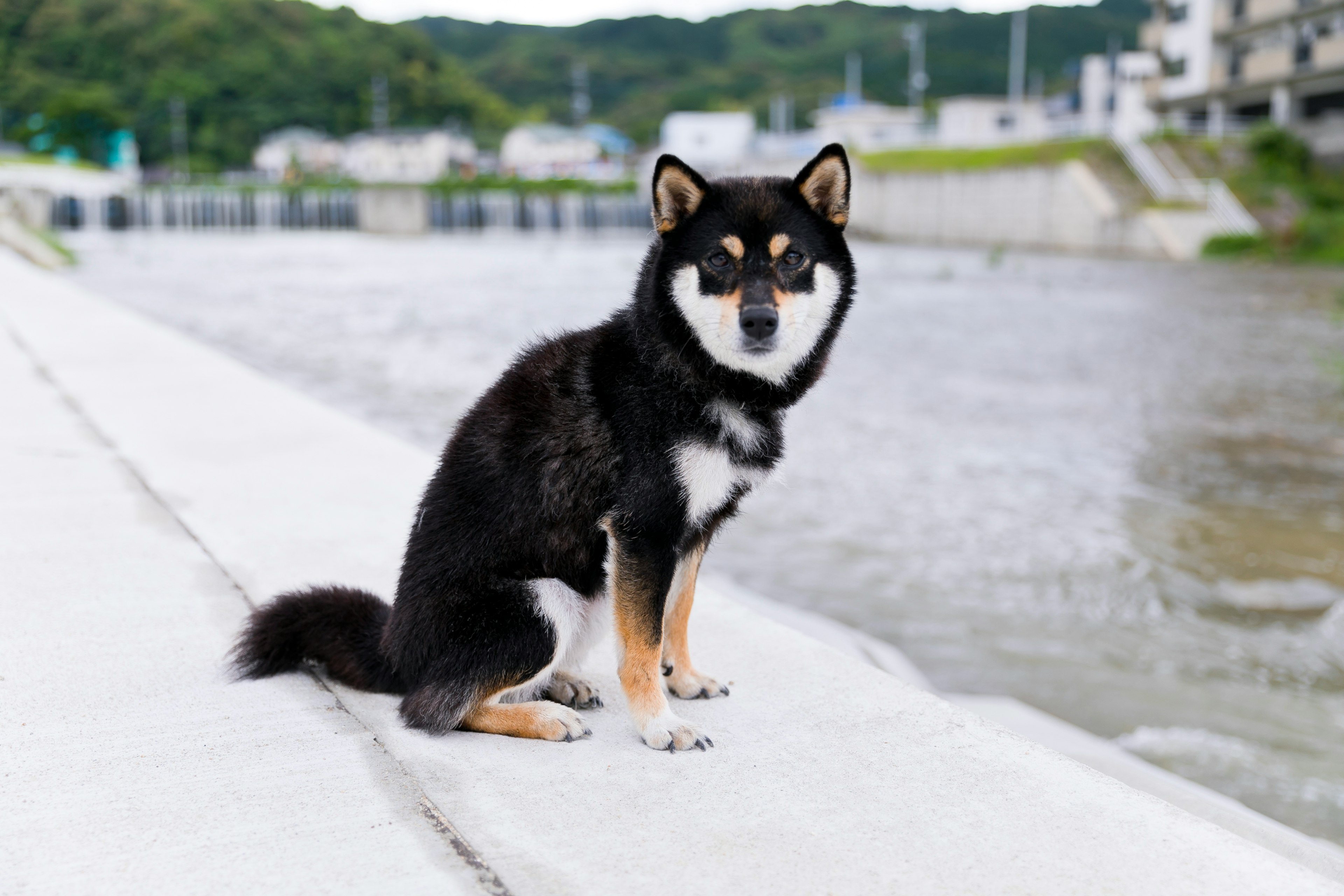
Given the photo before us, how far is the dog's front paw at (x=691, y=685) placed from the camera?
2.79 meters

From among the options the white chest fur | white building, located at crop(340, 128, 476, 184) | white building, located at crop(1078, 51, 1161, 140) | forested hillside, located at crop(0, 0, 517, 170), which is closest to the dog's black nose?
the white chest fur

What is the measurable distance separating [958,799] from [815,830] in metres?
0.34

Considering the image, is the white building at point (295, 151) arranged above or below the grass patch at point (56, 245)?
above

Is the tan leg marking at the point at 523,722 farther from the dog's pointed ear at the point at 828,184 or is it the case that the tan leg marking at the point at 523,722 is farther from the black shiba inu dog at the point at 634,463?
the dog's pointed ear at the point at 828,184

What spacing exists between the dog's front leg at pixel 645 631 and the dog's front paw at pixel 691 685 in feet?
0.78

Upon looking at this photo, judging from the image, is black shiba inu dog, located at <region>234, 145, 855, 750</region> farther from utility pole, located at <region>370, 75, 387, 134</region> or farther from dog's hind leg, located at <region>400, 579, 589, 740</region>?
utility pole, located at <region>370, 75, 387, 134</region>

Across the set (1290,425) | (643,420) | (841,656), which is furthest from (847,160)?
(1290,425)

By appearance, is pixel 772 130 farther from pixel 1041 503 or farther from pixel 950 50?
pixel 1041 503

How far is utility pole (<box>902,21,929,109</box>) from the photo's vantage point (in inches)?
3086

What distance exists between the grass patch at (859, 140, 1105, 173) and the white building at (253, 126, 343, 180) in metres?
57.9

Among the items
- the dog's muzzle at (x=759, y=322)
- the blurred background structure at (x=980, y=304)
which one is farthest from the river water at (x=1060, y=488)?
the dog's muzzle at (x=759, y=322)

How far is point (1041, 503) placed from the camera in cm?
799

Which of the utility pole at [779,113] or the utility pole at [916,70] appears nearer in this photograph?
the utility pole at [916,70]

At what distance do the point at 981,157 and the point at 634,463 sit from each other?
1903 inches
